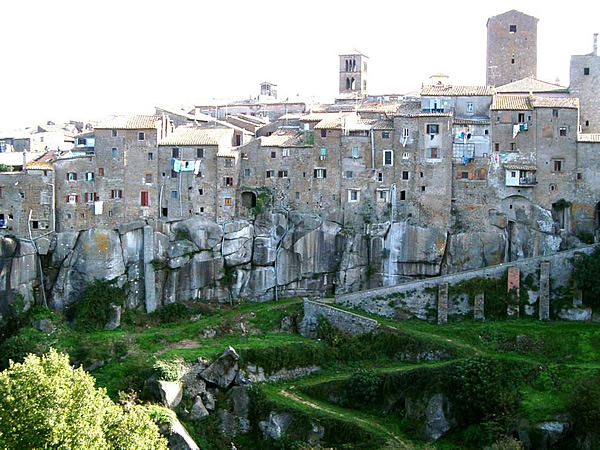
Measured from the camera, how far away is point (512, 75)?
271 feet

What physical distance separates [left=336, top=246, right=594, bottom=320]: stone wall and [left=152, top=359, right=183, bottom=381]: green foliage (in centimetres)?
1300

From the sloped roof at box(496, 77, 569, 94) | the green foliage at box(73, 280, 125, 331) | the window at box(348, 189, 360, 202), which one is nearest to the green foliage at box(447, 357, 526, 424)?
the window at box(348, 189, 360, 202)

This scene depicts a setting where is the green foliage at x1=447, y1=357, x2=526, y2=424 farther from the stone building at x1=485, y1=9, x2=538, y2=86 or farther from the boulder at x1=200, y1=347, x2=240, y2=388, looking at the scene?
the stone building at x1=485, y1=9, x2=538, y2=86

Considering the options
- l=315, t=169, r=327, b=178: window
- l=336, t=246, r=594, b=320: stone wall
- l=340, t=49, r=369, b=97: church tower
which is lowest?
l=336, t=246, r=594, b=320: stone wall

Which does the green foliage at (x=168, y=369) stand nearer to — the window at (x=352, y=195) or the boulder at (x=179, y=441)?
the boulder at (x=179, y=441)

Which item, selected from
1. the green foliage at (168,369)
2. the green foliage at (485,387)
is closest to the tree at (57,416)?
the green foliage at (168,369)

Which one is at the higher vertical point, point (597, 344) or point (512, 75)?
point (512, 75)

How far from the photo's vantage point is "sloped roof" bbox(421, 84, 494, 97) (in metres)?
69.8

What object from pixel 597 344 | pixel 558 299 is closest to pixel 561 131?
pixel 558 299

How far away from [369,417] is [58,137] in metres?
44.1

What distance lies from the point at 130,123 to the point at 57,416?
33.9 meters

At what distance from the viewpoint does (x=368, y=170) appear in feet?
230

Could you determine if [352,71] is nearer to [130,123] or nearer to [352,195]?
[352,195]

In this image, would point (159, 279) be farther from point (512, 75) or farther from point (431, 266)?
point (512, 75)
